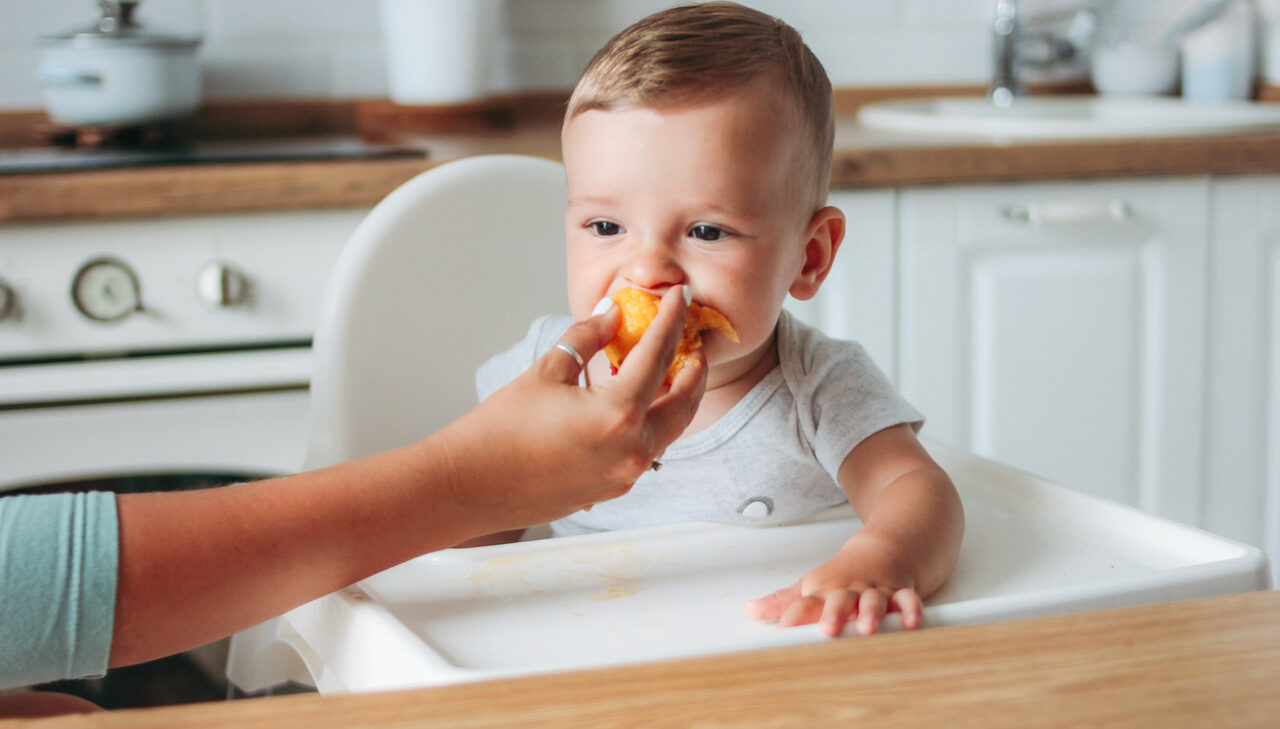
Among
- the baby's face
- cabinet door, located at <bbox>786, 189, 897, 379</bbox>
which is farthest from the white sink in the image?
the baby's face

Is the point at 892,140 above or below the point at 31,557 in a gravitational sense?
above

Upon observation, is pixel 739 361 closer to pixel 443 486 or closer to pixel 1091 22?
pixel 443 486

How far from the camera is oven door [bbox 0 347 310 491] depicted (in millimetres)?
1355

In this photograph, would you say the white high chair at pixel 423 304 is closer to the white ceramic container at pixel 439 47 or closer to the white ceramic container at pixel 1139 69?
the white ceramic container at pixel 439 47

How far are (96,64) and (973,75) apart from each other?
4.80 feet

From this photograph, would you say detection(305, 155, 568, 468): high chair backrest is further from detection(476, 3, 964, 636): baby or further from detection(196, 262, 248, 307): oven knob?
detection(196, 262, 248, 307): oven knob

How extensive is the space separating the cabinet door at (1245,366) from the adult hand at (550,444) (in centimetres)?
128

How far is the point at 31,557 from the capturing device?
477mm

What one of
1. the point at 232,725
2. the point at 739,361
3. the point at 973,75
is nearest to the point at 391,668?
the point at 232,725

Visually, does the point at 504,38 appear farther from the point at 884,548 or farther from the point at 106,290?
the point at 884,548

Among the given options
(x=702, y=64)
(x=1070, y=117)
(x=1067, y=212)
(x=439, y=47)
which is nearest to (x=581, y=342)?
(x=702, y=64)

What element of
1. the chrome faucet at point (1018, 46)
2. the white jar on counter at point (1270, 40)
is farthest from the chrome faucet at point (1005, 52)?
the white jar on counter at point (1270, 40)

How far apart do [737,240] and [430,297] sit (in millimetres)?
304

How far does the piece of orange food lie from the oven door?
73 cm
